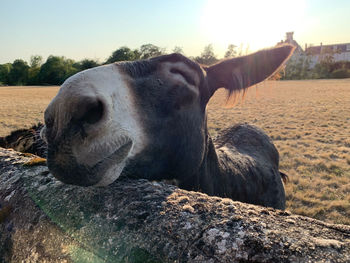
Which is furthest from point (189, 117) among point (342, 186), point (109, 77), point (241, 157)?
point (342, 186)

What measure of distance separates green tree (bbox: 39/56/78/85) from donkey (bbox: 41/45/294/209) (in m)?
63.3

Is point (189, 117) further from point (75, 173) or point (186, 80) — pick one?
point (75, 173)

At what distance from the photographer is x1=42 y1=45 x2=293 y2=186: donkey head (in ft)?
4.47

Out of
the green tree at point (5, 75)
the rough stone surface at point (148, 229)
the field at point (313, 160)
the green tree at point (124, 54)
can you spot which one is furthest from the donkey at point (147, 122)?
the green tree at point (5, 75)

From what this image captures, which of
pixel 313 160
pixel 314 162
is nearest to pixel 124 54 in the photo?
pixel 314 162

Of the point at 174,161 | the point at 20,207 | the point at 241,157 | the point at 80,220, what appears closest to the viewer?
the point at 80,220

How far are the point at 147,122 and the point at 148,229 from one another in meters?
0.86

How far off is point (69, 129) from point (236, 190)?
2238 mm

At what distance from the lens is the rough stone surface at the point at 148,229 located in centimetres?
86

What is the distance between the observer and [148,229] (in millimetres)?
1029

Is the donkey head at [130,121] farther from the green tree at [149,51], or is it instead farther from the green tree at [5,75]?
the green tree at [5,75]

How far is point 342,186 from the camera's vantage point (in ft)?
17.3

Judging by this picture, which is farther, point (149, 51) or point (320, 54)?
point (320, 54)

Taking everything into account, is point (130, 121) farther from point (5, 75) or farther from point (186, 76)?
point (5, 75)
